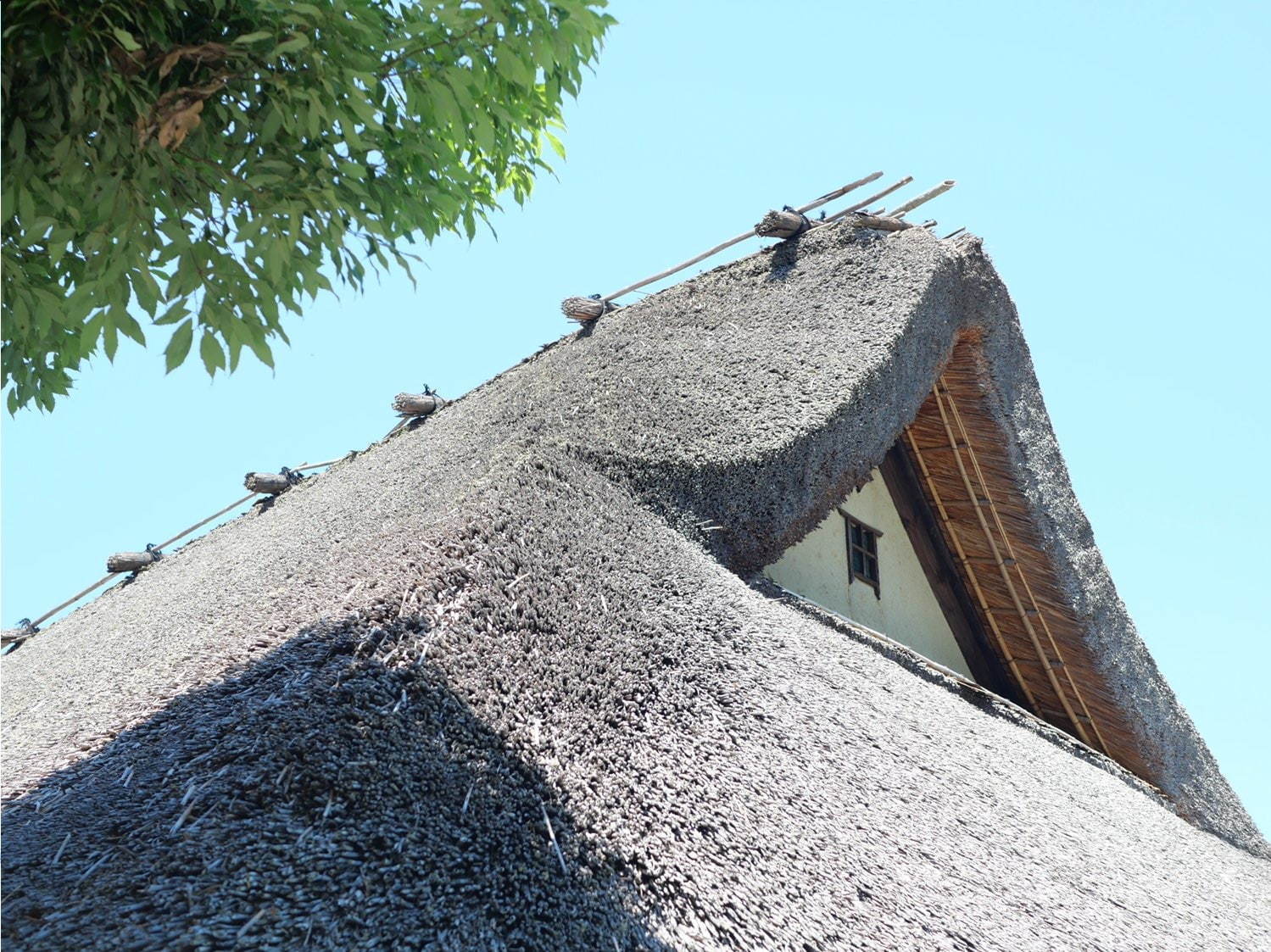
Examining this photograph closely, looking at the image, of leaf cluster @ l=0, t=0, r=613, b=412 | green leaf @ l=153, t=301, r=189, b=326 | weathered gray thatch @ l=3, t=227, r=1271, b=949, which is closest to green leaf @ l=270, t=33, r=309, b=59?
leaf cluster @ l=0, t=0, r=613, b=412

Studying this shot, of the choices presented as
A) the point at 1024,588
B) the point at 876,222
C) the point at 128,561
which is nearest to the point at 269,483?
the point at 128,561

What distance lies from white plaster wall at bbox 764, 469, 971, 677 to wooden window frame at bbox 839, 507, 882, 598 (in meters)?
0.02

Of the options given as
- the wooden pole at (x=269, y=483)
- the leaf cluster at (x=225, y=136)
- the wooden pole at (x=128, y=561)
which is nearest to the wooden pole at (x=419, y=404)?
the wooden pole at (x=269, y=483)

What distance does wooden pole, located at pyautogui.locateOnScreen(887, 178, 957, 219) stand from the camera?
19.9ft

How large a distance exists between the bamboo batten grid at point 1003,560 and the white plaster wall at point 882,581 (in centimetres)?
26

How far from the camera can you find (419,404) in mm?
7672

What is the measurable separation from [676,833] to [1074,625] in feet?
13.5

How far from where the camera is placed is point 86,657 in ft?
16.7

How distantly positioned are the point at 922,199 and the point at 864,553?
6.66ft

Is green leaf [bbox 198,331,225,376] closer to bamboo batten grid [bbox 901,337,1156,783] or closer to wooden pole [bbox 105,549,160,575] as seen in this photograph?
bamboo batten grid [bbox 901,337,1156,783]

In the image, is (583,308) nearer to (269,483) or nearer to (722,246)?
(722,246)

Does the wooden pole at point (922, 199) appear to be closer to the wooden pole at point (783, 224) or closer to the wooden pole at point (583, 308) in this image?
the wooden pole at point (783, 224)

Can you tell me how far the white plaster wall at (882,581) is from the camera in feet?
19.7

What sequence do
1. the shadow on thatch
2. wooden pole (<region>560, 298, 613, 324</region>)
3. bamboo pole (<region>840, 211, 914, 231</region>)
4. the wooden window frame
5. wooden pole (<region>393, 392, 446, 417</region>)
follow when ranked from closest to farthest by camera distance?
the shadow on thatch
bamboo pole (<region>840, 211, 914, 231</region>)
the wooden window frame
wooden pole (<region>560, 298, 613, 324</region>)
wooden pole (<region>393, 392, 446, 417</region>)
